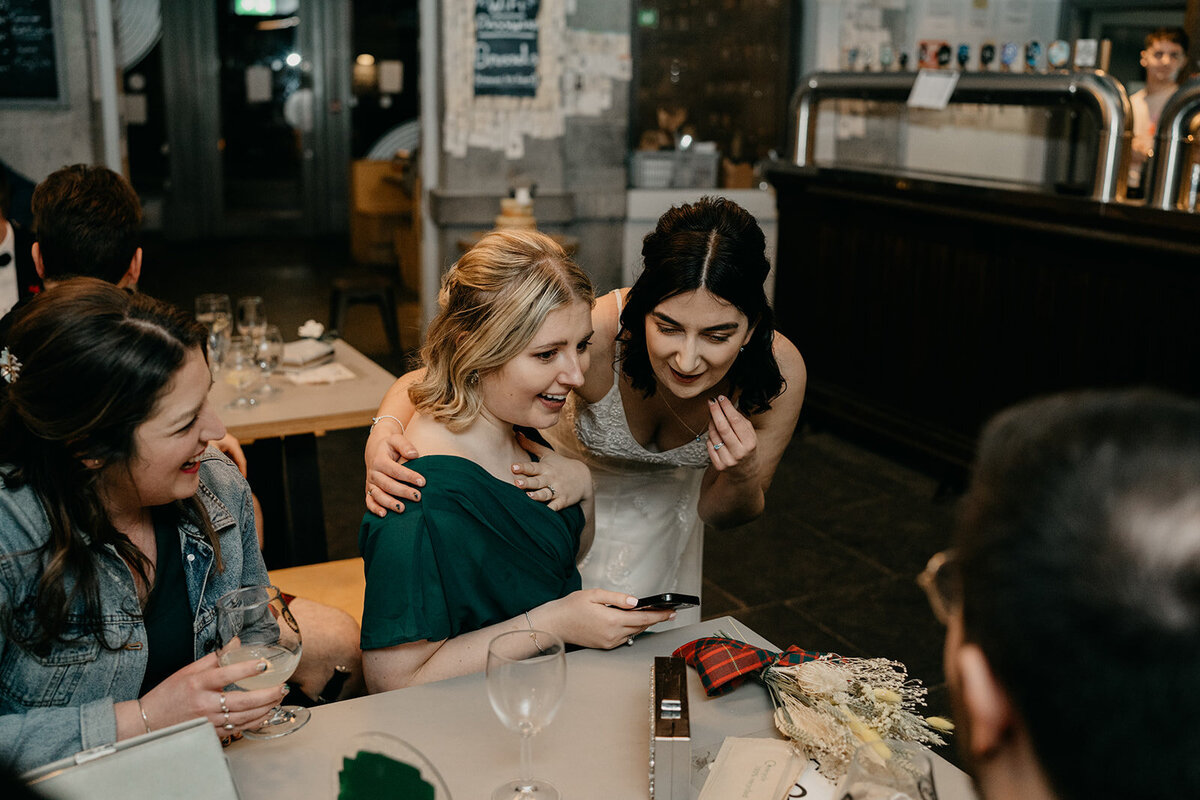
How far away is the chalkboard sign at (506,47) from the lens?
20.4ft

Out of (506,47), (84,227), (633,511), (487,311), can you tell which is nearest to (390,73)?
(506,47)

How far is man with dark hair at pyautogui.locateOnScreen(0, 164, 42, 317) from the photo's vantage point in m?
3.27

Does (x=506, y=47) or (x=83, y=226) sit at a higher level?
(x=506, y=47)

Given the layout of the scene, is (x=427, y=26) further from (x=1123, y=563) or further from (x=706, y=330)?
(x=1123, y=563)

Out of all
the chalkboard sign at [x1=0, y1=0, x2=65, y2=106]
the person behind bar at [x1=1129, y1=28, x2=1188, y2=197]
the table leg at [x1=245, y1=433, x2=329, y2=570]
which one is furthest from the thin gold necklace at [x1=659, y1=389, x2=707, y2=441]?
the chalkboard sign at [x1=0, y1=0, x2=65, y2=106]

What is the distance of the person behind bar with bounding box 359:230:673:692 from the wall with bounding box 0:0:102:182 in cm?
502

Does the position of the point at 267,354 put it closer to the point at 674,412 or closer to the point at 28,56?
the point at 674,412

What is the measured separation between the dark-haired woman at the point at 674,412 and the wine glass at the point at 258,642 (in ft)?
0.95

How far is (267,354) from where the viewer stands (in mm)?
3322

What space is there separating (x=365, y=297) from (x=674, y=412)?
441cm

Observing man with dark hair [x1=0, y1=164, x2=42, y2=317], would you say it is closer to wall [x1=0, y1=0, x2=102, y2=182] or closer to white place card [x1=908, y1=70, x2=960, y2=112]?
wall [x1=0, y1=0, x2=102, y2=182]

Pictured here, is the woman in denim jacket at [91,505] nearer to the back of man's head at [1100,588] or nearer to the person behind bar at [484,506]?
the person behind bar at [484,506]

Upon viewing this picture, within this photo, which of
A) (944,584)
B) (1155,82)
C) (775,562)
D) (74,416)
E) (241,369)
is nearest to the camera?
(944,584)

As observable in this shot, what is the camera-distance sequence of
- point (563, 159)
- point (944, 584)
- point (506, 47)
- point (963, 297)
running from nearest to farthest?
point (944, 584)
point (963, 297)
point (506, 47)
point (563, 159)
